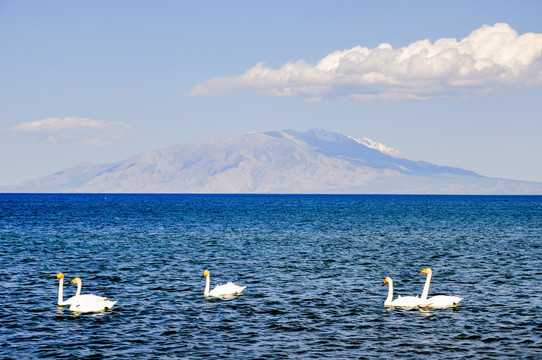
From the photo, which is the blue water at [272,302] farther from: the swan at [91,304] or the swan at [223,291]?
the swan at [223,291]

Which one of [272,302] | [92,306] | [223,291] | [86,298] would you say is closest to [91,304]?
[92,306]

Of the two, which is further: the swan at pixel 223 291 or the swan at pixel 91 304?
the swan at pixel 223 291

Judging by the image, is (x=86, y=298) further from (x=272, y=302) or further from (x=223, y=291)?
(x=272, y=302)

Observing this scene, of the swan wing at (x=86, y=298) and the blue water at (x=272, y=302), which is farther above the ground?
the swan wing at (x=86, y=298)

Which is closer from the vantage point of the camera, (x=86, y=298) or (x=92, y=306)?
(x=92, y=306)

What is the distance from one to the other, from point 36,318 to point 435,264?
91.6ft

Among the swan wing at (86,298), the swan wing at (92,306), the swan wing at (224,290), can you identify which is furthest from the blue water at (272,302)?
the swan wing at (224,290)

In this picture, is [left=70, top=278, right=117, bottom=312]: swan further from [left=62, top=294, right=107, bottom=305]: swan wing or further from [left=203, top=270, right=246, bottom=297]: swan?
[left=203, top=270, right=246, bottom=297]: swan

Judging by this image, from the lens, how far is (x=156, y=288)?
110 ft

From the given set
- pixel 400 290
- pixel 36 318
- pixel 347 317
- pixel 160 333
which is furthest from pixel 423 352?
pixel 36 318

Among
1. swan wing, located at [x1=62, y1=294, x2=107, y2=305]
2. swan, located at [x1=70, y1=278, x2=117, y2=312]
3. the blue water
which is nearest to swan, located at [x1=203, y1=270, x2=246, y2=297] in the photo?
the blue water

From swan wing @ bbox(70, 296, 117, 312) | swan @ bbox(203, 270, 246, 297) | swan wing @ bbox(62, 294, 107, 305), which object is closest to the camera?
swan wing @ bbox(70, 296, 117, 312)

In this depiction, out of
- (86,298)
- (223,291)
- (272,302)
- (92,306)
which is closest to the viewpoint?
(92,306)

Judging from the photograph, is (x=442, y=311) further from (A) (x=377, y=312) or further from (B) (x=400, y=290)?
(B) (x=400, y=290)
